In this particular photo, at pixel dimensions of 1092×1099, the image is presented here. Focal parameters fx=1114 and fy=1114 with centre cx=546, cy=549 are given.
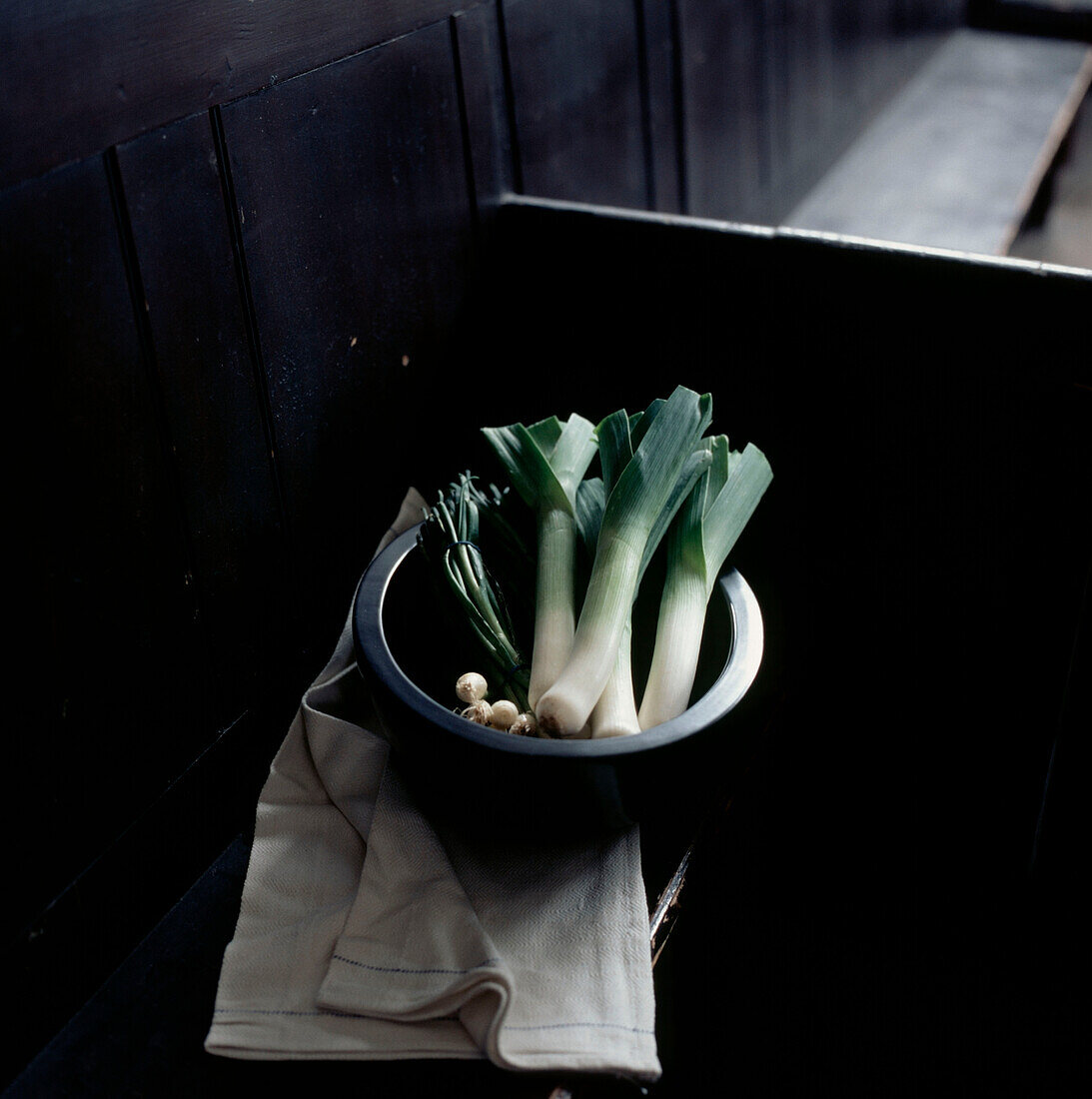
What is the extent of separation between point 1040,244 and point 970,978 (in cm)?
271

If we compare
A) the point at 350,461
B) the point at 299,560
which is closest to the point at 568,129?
the point at 350,461

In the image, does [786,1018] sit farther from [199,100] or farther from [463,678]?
[199,100]

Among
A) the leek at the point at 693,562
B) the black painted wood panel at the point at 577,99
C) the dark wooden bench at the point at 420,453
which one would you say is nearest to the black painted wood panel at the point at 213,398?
the dark wooden bench at the point at 420,453

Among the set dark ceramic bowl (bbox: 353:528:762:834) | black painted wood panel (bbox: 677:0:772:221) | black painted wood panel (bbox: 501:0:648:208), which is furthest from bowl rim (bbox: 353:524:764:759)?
black painted wood panel (bbox: 677:0:772:221)

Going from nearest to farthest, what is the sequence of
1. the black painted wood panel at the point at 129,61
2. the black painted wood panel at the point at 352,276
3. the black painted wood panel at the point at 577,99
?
the black painted wood panel at the point at 129,61 → the black painted wood panel at the point at 352,276 → the black painted wood panel at the point at 577,99

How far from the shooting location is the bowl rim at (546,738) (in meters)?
0.85

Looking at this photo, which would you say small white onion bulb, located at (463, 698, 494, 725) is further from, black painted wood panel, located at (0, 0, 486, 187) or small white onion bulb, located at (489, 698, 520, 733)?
black painted wood panel, located at (0, 0, 486, 187)

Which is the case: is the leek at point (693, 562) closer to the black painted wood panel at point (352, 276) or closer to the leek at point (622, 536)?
the leek at point (622, 536)

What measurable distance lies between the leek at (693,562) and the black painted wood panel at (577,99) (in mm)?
588

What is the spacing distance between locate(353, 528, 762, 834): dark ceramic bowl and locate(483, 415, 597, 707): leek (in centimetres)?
8

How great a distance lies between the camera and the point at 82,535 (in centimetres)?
90

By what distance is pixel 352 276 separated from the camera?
116cm

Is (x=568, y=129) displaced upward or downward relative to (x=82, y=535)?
upward

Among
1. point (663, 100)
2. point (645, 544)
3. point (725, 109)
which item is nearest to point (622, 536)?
point (645, 544)
